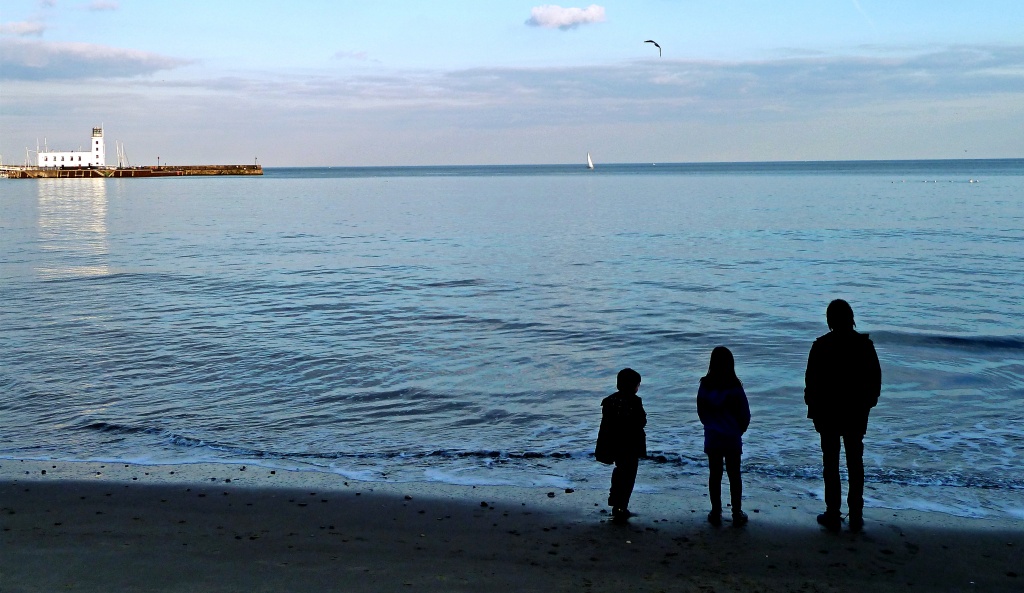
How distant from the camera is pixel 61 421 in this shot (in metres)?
12.2

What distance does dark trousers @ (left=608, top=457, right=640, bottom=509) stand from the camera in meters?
7.91

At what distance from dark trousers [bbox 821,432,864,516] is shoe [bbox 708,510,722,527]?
0.95 meters

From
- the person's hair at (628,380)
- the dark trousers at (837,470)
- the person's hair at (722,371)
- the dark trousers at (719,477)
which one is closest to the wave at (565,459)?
the dark trousers at (837,470)

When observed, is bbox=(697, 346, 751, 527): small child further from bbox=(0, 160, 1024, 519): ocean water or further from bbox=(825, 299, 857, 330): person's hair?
bbox=(0, 160, 1024, 519): ocean water

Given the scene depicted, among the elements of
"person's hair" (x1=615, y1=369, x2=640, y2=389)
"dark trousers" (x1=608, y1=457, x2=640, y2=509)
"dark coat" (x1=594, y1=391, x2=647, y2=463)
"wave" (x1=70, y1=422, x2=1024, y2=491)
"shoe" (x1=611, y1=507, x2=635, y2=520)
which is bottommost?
"wave" (x1=70, y1=422, x2=1024, y2=491)

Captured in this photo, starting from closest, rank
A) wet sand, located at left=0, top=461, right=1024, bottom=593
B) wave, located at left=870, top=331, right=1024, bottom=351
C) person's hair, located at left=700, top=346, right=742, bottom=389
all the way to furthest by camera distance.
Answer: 1. wet sand, located at left=0, top=461, right=1024, bottom=593
2. person's hair, located at left=700, top=346, right=742, bottom=389
3. wave, located at left=870, top=331, right=1024, bottom=351

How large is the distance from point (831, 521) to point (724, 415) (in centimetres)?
135

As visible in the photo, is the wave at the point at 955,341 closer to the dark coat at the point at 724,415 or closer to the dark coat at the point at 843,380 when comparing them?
the dark coat at the point at 843,380

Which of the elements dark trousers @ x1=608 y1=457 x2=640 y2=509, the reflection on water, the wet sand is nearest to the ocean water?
the reflection on water

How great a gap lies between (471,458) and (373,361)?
6.33 m

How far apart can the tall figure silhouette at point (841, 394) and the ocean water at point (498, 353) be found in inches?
47.0

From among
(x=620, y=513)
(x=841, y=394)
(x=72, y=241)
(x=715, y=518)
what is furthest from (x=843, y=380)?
(x=72, y=241)

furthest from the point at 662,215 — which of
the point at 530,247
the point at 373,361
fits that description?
the point at 373,361

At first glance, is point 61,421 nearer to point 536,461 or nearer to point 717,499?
point 536,461
